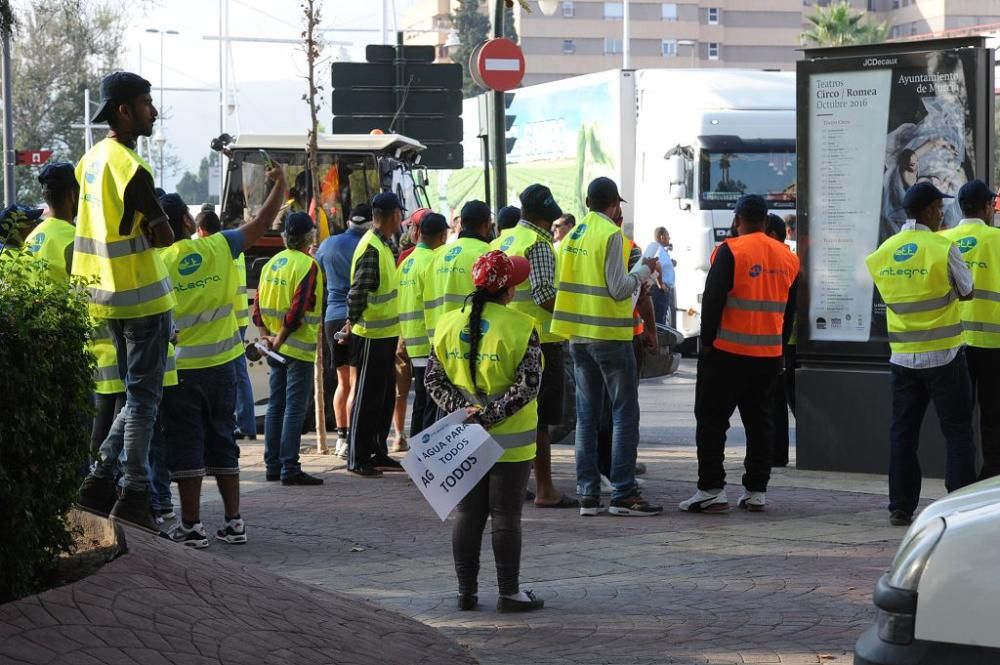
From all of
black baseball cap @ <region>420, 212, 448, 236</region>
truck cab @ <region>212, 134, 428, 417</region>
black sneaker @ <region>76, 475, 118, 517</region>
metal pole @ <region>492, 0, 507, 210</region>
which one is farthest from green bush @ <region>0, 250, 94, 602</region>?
truck cab @ <region>212, 134, 428, 417</region>

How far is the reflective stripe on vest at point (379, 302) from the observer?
11.6 m

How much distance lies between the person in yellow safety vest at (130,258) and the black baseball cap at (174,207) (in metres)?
0.94

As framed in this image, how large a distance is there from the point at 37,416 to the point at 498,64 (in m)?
10.2

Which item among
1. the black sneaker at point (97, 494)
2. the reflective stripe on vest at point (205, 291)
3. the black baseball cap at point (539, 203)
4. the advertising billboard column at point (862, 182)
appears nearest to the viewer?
the black sneaker at point (97, 494)

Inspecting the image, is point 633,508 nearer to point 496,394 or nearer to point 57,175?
point 496,394

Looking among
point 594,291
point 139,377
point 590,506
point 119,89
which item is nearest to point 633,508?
point 590,506

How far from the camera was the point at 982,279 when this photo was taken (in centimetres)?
1001

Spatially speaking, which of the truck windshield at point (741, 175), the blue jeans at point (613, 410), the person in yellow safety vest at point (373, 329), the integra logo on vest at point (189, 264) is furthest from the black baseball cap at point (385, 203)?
the truck windshield at point (741, 175)

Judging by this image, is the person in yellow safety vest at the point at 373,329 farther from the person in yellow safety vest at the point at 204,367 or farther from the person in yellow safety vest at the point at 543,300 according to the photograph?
the person in yellow safety vest at the point at 204,367

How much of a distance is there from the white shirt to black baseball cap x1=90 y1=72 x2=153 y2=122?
15.2 feet

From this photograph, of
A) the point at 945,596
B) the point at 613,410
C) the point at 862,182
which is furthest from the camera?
the point at 862,182

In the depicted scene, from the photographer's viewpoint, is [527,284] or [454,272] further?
[454,272]

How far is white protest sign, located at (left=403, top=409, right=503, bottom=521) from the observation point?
281 inches

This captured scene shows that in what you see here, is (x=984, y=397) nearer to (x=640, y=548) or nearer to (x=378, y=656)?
(x=640, y=548)
